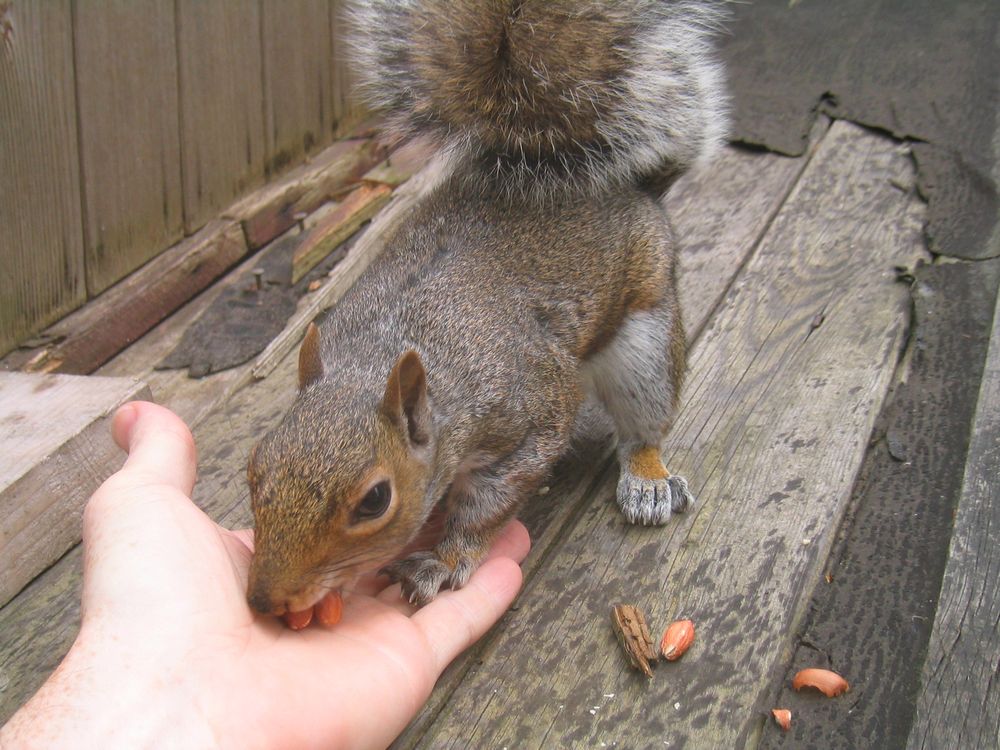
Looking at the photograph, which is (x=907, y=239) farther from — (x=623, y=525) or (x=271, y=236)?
(x=271, y=236)

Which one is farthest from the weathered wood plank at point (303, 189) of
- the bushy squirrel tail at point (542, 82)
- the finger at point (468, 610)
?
the finger at point (468, 610)

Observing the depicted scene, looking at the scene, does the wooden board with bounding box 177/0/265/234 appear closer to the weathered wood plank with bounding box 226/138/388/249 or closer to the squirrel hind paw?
the weathered wood plank with bounding box 226/138/388/249

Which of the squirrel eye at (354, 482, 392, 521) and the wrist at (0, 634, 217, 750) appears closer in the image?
the wrist at (0, 634, 217, 750)

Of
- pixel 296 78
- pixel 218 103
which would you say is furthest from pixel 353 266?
pixel 296 78

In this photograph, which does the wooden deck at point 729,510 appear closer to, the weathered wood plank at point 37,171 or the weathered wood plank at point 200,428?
the weathered wood plank at point 200,428

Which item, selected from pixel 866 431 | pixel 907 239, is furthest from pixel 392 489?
pixel 907 239

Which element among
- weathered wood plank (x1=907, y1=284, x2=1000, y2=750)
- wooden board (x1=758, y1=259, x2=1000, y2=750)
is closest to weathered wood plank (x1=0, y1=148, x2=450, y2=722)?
wooden board (x1=758, y1=259, x2=1000, y2=750)

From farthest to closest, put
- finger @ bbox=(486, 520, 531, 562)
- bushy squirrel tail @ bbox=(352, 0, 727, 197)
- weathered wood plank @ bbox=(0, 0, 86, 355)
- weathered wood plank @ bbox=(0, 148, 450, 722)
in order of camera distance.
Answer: weathered wood plank @ bbox=(0, 0, 86, 355), bushy squirrel tail @ bbox=(352, 0, 727, 197), finger @ bbox=(486, 520, 531, 562), weathered wood plank @ bbox=(0, 148, 450, 722)
